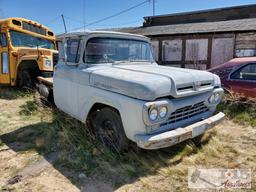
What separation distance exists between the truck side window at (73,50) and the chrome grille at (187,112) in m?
2.02

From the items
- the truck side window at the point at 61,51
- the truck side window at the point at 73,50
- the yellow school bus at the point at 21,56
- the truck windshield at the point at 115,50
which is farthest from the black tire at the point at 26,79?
the truck windshield at the point at 115,50

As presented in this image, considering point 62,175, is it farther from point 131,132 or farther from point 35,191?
point 131,132

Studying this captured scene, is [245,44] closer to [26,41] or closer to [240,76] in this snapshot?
[240,76]

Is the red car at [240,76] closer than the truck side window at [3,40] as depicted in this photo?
Yes

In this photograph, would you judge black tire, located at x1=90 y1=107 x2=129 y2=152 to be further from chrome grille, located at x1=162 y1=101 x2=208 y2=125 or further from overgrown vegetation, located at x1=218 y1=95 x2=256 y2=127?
overgrown vegetation, located at x1=218 y1=95 x2=256 y2=127

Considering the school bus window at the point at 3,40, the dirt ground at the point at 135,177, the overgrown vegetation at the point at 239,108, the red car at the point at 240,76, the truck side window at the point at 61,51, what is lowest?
the dirt ground at the point at 135,177

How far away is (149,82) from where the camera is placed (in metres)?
3.26

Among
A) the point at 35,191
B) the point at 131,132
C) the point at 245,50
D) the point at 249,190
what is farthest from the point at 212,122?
the point at 245,50

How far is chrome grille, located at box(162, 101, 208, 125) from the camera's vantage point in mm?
3529

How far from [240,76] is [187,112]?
2.93 m

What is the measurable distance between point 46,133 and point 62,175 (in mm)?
1651

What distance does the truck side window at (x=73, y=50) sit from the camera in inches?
176

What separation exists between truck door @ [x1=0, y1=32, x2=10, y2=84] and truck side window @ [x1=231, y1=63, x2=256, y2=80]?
7100 mm

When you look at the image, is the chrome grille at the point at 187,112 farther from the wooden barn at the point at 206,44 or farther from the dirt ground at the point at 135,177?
the wooden barn at the point at 206,44
